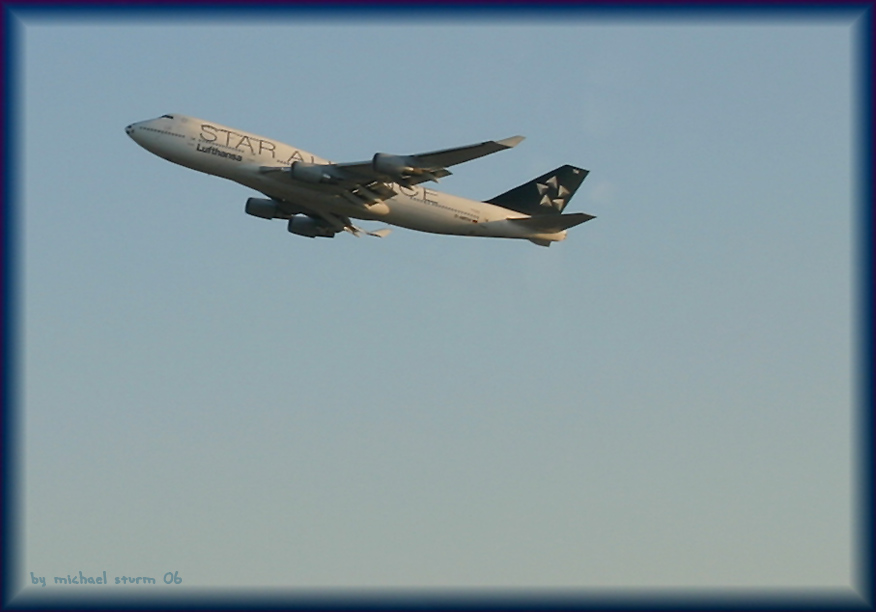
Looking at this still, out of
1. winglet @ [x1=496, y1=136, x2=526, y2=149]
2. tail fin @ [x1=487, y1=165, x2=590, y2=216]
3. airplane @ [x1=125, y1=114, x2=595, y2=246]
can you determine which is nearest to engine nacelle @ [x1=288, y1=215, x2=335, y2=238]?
airplane @ [x1=125, y1=114, x2=595, y2=246]

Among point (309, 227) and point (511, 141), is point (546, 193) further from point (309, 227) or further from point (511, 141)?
point (511, 141)

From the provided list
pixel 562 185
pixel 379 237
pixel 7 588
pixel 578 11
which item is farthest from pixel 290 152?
pixel 7 588

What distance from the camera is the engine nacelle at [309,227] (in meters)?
59.8

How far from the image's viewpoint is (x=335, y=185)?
53750 mm

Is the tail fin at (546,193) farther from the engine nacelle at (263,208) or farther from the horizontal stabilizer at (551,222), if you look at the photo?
the engine nacelle at (263,208)

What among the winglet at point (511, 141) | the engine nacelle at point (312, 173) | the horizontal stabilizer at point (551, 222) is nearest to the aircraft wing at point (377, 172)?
the engine nacelle at point (312, 173)

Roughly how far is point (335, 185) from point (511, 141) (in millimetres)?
9842

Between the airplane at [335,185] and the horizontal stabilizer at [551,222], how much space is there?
0.16 feet

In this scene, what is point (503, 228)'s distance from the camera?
5812cm

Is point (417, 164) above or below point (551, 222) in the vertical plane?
above

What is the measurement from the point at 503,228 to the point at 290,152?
10962mm

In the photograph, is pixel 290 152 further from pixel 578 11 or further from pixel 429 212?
pixel 578 11

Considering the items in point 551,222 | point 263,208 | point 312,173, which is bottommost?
point 551,222

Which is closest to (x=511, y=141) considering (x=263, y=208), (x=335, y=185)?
(x=335, y=185)
